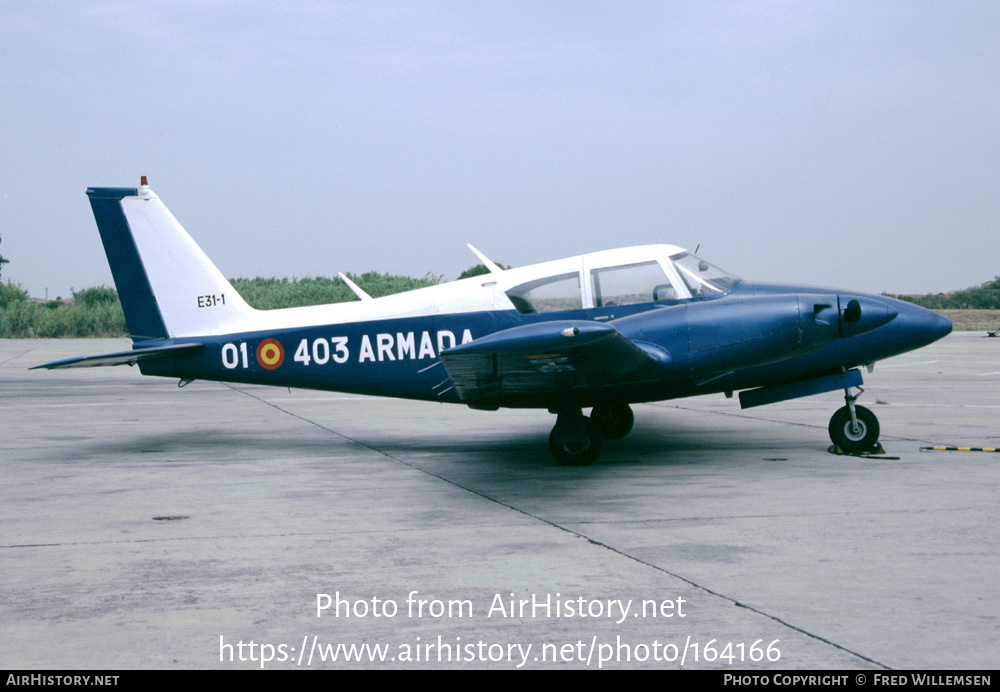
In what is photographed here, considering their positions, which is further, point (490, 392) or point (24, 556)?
point (490, 392)

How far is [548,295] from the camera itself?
32.9 feet

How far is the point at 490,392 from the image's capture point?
9.23 meters

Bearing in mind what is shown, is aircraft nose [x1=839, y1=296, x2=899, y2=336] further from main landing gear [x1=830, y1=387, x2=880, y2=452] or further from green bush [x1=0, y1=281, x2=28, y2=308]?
green bush [x1=0, y1=281, x2=28, y2=308]

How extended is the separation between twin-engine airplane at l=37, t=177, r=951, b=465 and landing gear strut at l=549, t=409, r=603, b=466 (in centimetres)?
1

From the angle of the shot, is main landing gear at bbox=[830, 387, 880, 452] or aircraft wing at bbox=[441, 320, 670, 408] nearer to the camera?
aircraft wing at bbox=[441, 320, 670, 408]

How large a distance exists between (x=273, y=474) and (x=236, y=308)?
9.35ft

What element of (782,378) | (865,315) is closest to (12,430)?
(782,378)

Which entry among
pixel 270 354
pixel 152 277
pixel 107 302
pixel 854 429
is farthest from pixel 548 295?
pixel 107 302

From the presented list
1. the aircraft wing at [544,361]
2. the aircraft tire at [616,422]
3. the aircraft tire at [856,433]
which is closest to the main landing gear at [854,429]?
the aircraft tire at [856,433]

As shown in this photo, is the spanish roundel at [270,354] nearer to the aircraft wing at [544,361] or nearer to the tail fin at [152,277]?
the tail fin at [152,277]

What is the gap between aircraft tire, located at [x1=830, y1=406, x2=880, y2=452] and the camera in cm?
Result: 988

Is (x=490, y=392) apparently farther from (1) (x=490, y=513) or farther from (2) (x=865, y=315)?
(2) (x=865, y=315)

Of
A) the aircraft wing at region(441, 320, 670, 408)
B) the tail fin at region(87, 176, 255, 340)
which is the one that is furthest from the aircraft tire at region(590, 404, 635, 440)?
the tail fin at region(87, 176, 255, 340)

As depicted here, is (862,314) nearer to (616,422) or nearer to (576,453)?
(576,453)
